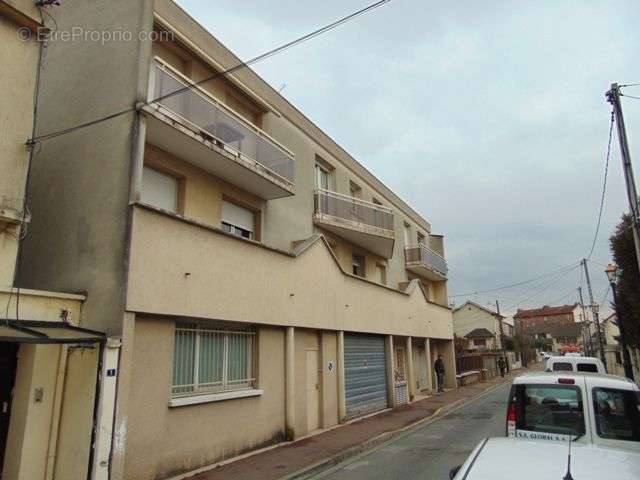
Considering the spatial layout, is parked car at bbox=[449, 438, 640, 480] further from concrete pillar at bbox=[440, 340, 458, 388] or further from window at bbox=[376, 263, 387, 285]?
concrete pillar at bbox=[440, 340, 458, 388]

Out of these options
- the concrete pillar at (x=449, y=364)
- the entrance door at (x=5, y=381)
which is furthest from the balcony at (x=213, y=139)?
the concrete pillar at (x=449, y=364)

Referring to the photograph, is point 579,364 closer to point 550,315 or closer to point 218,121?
point 218,121

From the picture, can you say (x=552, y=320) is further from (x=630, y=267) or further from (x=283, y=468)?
(x=283, y=468)

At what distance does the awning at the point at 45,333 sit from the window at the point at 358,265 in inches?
489

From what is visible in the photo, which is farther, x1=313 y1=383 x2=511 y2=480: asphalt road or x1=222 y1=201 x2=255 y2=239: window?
x1=222 y1=201 x2=255 y2=239: window

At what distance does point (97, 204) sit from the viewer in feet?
28.0

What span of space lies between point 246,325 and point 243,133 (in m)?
4.52

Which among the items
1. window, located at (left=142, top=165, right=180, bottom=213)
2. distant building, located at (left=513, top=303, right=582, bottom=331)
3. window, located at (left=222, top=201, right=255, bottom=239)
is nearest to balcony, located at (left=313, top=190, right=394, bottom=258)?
window, located at (left=222, top=201, right=255, bottom=239)

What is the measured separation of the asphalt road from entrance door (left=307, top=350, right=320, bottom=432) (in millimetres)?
2227

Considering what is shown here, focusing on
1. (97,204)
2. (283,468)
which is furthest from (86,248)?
(283,468)

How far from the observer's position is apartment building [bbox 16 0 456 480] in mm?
7988

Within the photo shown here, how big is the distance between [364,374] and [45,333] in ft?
37.6

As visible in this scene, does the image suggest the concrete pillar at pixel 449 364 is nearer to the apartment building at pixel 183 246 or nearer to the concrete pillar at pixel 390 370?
the concrete pillar at pixel 390 370

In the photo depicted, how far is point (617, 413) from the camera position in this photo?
5273 mm
